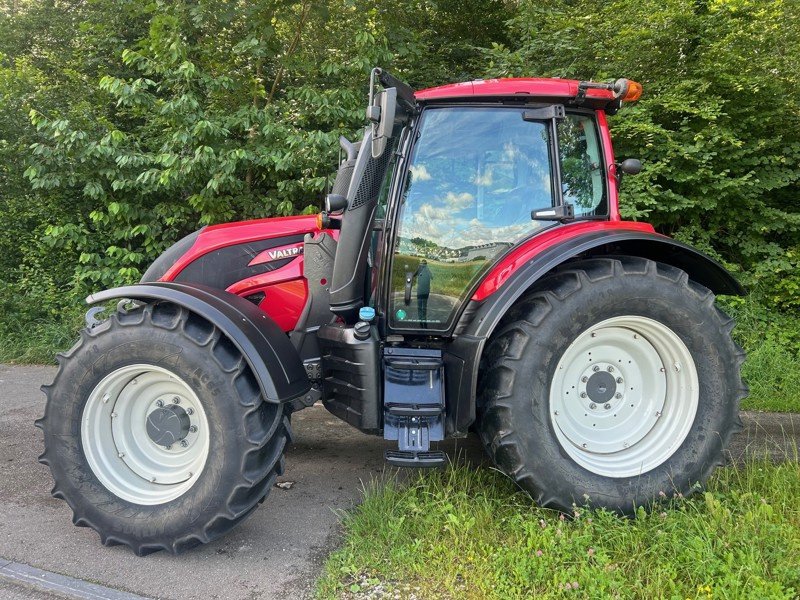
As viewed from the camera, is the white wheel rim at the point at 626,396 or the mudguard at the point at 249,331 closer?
the mudguard at the point at 249,331

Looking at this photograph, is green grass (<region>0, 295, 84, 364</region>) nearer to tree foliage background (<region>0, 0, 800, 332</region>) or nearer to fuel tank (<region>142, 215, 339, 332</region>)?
tree foliage background (<region>0, 0, 800, 332</region>)

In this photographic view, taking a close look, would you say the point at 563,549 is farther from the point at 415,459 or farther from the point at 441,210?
the point at 441,210

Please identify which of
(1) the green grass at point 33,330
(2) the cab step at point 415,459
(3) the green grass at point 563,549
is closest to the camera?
(3) the green grass at point 563,549

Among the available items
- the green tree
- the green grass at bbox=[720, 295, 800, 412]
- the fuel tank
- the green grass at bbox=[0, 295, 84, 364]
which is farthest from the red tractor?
the green grass at bbox=[0, 295, 84, 364]

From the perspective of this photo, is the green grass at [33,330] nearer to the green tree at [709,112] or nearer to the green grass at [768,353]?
the green tree at [709,112]

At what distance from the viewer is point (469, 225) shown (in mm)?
2658

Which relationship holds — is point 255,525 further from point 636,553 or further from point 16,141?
point 16,141

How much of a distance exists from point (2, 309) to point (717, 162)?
8066mm

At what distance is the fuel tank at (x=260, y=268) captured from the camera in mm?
3025

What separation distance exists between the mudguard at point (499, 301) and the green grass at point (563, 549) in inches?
16.6

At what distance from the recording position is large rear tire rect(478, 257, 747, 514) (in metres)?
2.40

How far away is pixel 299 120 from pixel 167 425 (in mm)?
4293

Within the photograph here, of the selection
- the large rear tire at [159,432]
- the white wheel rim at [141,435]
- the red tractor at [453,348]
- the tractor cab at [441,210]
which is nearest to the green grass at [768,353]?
the red tractor at [453,348]

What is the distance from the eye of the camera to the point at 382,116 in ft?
7.57
